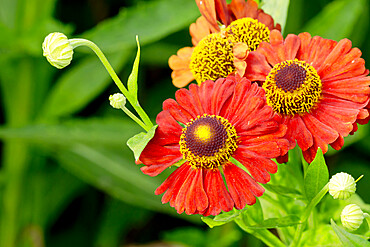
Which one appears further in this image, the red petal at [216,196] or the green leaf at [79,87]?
the green leaf at [79,87]

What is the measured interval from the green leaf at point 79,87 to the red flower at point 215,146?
2.30 feet

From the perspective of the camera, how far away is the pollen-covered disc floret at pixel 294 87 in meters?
0.64

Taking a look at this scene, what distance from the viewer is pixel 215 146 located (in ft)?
2.01

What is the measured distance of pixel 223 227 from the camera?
53.0 inches

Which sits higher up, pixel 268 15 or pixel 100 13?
pixel 268 15

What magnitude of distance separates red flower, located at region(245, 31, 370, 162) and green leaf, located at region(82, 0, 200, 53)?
0.59 meters

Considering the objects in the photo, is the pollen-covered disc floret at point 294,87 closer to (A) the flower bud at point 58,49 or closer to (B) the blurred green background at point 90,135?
(A) the flower bud at point 58,49

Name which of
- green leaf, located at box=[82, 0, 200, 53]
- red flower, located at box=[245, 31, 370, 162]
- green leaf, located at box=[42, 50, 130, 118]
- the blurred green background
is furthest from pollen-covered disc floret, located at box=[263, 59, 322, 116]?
green leaf, located at box=[42, 50, 130, 118]

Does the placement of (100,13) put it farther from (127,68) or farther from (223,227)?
A: (223,227)

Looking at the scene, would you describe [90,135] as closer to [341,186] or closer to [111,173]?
[111,173]

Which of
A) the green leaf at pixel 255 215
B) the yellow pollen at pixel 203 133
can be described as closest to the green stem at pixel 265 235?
the green leaf at pixel 255 215

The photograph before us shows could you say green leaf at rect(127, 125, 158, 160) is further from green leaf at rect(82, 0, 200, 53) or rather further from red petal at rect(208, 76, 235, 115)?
green leaf at rect(82, 0, 200, 53)

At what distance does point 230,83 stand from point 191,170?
0.11 meters

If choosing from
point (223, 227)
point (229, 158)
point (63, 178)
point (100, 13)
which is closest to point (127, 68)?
point (100, 13)
